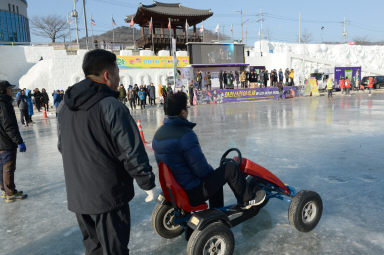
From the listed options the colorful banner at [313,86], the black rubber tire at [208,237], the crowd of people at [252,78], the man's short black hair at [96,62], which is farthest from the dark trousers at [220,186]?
the colorful banner at [313,86]

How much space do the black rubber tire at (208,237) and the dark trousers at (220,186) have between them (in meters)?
0.27

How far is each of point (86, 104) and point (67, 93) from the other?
0.72 feet

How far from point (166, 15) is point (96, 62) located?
34.3m

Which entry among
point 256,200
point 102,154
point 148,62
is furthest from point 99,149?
point 148,62

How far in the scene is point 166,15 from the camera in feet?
110

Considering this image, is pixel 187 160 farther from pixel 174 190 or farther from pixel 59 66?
pixel 59 66

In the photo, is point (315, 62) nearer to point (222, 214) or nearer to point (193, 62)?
point (193, 62)

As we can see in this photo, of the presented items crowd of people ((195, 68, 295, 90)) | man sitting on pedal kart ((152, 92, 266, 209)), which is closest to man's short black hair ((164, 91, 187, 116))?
man sitting on pedal kart ((152, 92, 266, 209))

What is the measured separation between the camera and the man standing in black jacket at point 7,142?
402 centimetres

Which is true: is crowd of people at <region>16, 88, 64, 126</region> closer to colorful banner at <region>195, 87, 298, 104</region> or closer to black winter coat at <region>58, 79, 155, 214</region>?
colorful banner at <region>195, 87, 298, 104</region>

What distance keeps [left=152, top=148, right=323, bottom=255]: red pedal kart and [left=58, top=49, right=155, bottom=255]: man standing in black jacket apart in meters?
0.62

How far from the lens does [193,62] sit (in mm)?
28031

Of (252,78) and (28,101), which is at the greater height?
(252,78)

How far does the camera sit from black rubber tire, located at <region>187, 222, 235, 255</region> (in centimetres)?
234
